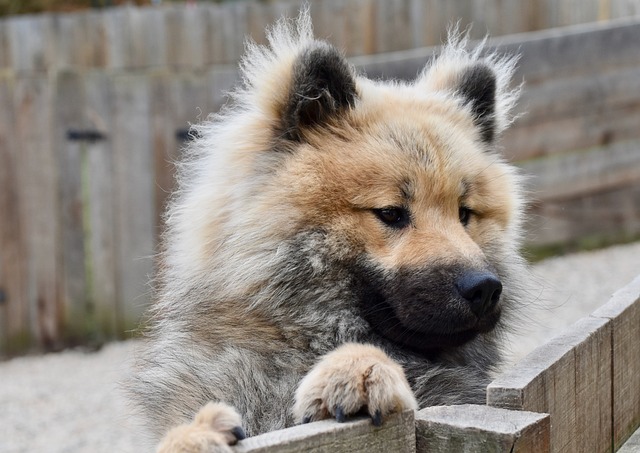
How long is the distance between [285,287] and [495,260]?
2.90 feet

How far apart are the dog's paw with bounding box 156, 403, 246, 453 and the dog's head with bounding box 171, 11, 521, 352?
105 cm

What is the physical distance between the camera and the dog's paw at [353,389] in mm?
2115

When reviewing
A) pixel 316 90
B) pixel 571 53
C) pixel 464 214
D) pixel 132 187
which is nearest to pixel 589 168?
pixel 571 53

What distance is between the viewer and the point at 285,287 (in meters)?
3.13

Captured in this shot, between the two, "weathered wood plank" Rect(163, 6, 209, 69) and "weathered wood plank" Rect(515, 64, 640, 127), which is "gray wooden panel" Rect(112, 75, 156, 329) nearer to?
"weathered wood plank" Rect(163, 6, 209, 69)

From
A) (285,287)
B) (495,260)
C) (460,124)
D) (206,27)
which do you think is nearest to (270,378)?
(285,287)

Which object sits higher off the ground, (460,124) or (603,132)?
(460,124)

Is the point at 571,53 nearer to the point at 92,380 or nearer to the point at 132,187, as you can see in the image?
the point at 132,187

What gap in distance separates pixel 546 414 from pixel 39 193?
7.33 metres

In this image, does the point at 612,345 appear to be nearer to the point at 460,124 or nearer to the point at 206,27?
the point at 460,124

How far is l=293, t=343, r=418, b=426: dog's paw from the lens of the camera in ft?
6.94

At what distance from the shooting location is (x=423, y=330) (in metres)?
2.98

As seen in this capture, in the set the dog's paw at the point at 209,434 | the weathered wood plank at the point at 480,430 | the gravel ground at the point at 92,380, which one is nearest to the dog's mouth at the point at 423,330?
the weathered wood plank at the point at 480,430

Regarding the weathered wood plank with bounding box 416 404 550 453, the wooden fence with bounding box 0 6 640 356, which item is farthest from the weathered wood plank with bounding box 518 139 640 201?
the weathered wood plank with bounding box 416 404 550 453
